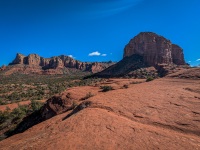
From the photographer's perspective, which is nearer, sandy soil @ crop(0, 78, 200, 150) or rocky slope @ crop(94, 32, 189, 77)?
sandy soil @ crop(0, 78, 200, 150)

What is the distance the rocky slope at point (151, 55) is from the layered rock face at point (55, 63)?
6743cm

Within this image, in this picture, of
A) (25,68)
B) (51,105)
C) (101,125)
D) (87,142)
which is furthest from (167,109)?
(25,68)

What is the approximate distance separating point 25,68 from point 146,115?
134 meters

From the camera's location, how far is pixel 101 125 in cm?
803

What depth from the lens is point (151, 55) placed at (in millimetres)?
72438

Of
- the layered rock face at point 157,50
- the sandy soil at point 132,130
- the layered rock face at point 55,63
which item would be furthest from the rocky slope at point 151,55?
the layered rock face at point 55,63

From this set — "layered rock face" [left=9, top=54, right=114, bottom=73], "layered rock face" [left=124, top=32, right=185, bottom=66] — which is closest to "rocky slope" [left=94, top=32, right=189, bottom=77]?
"layered rock face" [left=124, top=32, right=185, bottom=66]

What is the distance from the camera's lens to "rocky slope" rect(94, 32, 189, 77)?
2771 inches

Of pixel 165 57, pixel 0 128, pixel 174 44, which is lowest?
pixel 0 128

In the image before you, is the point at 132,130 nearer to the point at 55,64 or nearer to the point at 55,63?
the point at 55,64

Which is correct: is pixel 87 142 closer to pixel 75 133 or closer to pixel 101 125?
pixel 75 133

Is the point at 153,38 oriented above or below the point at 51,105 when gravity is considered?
above

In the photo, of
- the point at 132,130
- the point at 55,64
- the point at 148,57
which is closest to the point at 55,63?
the point at 55,64

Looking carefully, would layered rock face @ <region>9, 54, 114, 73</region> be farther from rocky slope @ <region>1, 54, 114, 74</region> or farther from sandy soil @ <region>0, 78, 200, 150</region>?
sandy soil @ <region>0, 78, 200, 150</region>
